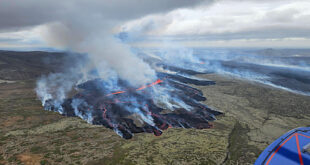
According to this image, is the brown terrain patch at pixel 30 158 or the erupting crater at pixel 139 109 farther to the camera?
the erupting crater at pixel 139 109

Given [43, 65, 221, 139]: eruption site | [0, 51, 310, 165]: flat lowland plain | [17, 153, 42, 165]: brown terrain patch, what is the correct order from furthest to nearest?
[43, 65, 221, 139]: eruption site → [0, 51, 310, 165]: flat lowland plain → [17, 153, 42, 165]: brown terrain patch

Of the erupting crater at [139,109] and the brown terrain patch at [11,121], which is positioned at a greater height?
the brown terrain patch at [11,121]

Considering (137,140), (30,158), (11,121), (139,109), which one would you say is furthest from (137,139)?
(11,121)

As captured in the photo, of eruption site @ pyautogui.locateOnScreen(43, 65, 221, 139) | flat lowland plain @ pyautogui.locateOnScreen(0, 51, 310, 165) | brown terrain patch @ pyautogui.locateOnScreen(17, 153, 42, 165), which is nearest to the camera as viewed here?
brown terrain patch @ pyautogui.locateOnScreen(17, 153, 42, 165)

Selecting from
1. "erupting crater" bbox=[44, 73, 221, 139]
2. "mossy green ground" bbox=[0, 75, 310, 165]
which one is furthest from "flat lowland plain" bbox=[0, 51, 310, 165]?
"erupting crater" bbox=[44, 73, 221, 139]

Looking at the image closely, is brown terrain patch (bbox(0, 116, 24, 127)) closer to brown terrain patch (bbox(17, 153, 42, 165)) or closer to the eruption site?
the eruption site

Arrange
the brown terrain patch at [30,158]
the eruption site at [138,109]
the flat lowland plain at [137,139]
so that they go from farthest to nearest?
the eruption site at [138,109] < the flat lowland plain at [137,139] < the brown terrain patch at [30,158]

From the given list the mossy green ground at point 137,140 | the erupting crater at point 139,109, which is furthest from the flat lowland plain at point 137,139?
the erupting crater at point 139,109

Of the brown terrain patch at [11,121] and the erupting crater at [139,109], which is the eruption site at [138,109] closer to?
the erupting crater at [139,109]
